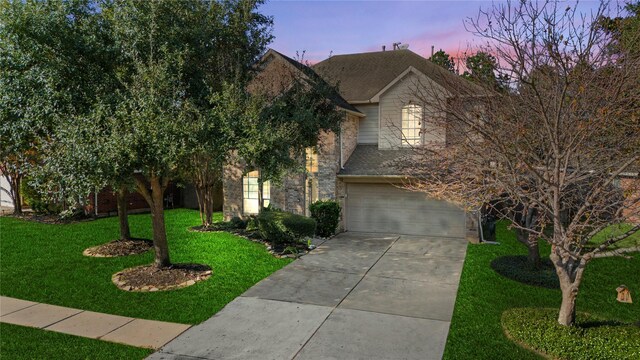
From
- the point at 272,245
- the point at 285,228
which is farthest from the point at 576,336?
the point at 272,245

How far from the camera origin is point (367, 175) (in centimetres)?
1702

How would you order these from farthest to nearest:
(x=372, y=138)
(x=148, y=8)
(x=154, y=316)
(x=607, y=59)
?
(x=372, y=138) → (x=148, y=8) → (x=154, y=316) → (x=607, y=59)

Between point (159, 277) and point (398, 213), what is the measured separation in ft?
33.8

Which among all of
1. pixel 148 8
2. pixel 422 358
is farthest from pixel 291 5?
pixel 422 358

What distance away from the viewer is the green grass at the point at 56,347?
23.0 ft

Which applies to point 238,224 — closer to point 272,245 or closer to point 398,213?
point 272,245

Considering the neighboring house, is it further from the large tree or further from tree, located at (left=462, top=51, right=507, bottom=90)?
tree, located at (left=462, top=51, right=507, bottom=90)

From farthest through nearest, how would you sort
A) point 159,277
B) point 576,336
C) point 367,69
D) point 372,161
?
point 367,69 → point 372,161 → point 159,277 → point 576,336

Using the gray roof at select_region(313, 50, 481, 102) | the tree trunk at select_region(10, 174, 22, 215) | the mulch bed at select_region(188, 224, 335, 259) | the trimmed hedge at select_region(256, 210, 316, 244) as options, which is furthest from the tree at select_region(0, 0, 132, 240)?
the tree trunk at select_region(10, 174, 22, 215)

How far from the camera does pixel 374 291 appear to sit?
10477 millimetres

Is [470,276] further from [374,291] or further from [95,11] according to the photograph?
[95,11]

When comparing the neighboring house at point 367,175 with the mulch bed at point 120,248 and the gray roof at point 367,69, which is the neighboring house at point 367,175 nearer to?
the gray roof at point 367,69

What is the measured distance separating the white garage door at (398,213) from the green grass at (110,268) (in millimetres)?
5340

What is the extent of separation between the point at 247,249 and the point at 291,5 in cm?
865
